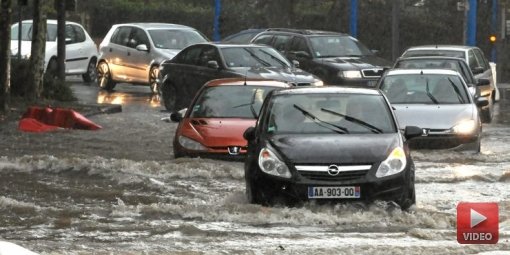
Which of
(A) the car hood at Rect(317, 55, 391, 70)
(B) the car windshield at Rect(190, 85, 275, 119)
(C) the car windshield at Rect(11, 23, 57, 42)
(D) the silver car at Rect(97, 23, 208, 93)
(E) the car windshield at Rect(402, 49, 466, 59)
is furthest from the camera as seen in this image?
(C) the car windshield at Rect(11, 23, 57, 42)

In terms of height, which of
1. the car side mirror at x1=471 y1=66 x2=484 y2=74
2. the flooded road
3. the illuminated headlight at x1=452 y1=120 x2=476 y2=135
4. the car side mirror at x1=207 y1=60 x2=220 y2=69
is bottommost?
the flooded road

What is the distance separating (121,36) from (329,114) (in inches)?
794

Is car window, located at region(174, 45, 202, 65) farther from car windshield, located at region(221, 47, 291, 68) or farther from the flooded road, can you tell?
the flooded road

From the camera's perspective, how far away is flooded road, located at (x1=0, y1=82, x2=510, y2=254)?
11.1 meters

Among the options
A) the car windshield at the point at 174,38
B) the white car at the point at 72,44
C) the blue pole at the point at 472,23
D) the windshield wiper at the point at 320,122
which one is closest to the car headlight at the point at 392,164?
the windshield wiper at the point at 320,122

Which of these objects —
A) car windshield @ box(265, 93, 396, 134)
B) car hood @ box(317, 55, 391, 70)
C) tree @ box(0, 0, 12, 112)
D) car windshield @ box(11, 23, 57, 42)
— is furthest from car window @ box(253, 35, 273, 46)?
car windshield @ box(265, 93, 396, 134)

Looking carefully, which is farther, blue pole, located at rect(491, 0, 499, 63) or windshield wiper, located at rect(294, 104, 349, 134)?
blue pole, located at rect(491, 0, 499, 63)

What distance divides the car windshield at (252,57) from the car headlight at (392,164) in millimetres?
13249

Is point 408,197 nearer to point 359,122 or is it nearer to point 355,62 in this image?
point 359,122

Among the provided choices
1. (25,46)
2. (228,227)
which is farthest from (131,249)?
(25,46)

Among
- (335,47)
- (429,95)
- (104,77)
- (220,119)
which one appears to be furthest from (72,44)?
(220,119)

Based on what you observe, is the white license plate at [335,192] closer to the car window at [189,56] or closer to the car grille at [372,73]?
the car window at [189,56]

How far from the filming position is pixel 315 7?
52.1 meters

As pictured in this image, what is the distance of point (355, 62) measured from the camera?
2969 cm
